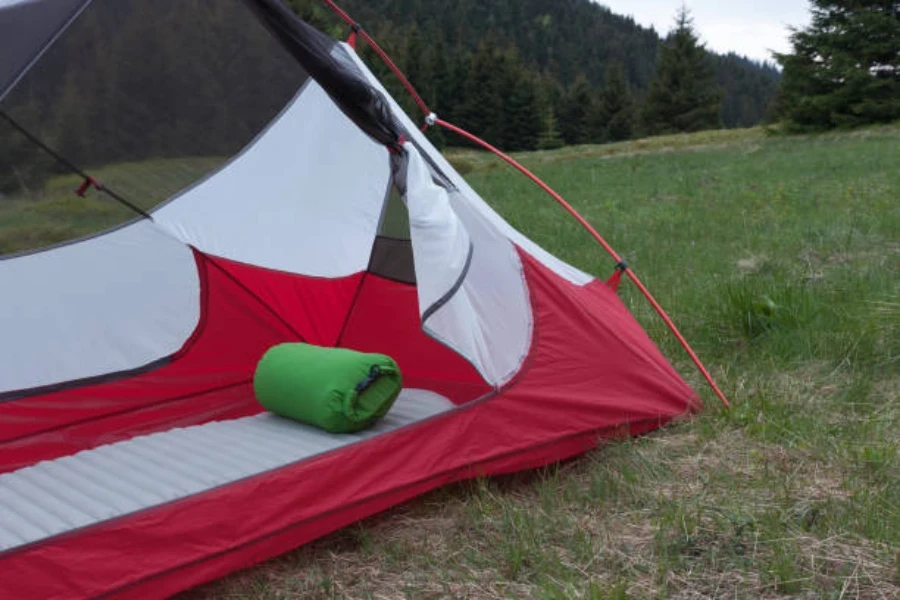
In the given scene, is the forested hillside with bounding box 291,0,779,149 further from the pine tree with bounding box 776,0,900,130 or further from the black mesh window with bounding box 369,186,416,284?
the pine tree with bounding box 776,0,900,130

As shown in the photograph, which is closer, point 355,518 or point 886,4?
point 355,518

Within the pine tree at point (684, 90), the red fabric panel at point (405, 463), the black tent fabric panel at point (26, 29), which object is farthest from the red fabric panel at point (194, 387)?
the pine tree at point (684, 90)

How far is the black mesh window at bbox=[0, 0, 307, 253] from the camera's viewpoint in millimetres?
3014

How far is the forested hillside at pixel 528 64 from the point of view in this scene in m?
41.1

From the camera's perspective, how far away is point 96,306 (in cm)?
368

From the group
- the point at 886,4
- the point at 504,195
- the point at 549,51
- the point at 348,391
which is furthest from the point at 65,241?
the point at 549,51

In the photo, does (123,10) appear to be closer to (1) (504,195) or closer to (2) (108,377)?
(2) (108,377)

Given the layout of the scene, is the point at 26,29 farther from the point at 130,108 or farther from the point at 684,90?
the point at 684,90

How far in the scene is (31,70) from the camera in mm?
2863

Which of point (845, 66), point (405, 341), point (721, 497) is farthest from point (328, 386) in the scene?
point (845, 66)

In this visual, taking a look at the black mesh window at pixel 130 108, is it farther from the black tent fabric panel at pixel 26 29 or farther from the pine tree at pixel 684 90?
the pine tree at pixel 684 90

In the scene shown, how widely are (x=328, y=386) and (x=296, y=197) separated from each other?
3.22ft

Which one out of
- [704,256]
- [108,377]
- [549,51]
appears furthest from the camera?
[549,51]

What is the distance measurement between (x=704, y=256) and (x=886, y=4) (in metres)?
21.5
